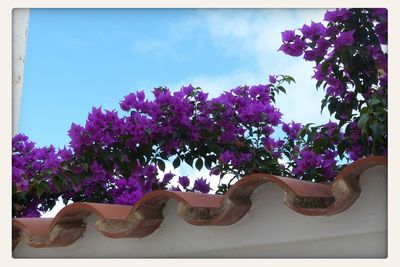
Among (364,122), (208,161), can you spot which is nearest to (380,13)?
(364,122)

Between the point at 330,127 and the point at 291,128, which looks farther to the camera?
the point at 291,128

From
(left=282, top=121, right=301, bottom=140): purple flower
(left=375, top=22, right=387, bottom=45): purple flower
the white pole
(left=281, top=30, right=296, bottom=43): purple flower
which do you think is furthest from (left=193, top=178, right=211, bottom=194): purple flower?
(left=375, top=22, right=387, bottom=45): purple flower

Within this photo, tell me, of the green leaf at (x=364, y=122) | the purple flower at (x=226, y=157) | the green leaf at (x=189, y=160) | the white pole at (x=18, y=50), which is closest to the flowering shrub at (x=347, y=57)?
the green leaf at (x=364, y=122)

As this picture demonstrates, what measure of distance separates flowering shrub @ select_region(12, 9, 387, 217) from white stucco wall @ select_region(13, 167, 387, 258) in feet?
1.89

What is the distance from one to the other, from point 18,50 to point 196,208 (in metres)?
0.98

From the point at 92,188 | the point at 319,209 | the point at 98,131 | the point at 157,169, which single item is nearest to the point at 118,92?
the point at 98,131

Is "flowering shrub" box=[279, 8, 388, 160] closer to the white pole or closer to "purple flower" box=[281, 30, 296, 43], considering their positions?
"purple flower" box=[281, 30, 296, 43]

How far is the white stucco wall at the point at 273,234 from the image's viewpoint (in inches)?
67.2

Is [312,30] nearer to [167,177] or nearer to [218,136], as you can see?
[218,136]

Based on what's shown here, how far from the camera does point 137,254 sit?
212cm

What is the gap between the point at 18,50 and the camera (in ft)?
7.75

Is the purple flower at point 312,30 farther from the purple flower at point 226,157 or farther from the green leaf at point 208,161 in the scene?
the green leaf at point 208,161
